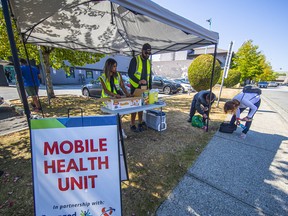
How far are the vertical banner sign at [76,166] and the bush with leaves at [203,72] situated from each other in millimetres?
8468

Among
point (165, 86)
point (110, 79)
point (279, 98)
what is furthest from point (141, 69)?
point (279, 98)

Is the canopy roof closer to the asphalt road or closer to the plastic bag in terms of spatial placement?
the plastic bag

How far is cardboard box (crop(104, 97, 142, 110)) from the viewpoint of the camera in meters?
2.59

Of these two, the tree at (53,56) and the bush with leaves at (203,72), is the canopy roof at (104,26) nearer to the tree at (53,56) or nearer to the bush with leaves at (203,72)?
the tree at (53,56)

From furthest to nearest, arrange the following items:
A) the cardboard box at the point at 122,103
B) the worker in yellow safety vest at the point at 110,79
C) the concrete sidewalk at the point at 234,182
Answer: the worker in yellow safety vest at the point at 110,79
the cardboard box at the point at 122,103
the concrete sidewalk at the point at 234,182

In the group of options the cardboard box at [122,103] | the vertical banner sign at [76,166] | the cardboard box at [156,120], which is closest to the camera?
the vertical banner sign at [76,166]

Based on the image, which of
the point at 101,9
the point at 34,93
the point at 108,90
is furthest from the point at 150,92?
the point at 34,93

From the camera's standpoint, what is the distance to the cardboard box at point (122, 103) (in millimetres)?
2592

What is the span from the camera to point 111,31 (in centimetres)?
417

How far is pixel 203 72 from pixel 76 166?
8825mm

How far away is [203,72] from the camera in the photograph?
8.51 meters

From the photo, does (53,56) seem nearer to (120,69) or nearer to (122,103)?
(122,103)

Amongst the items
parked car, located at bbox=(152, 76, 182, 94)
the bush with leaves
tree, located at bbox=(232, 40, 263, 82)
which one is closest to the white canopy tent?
the bush with leaves

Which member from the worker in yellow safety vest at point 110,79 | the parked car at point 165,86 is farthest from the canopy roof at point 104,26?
the parked car at point 165,86
